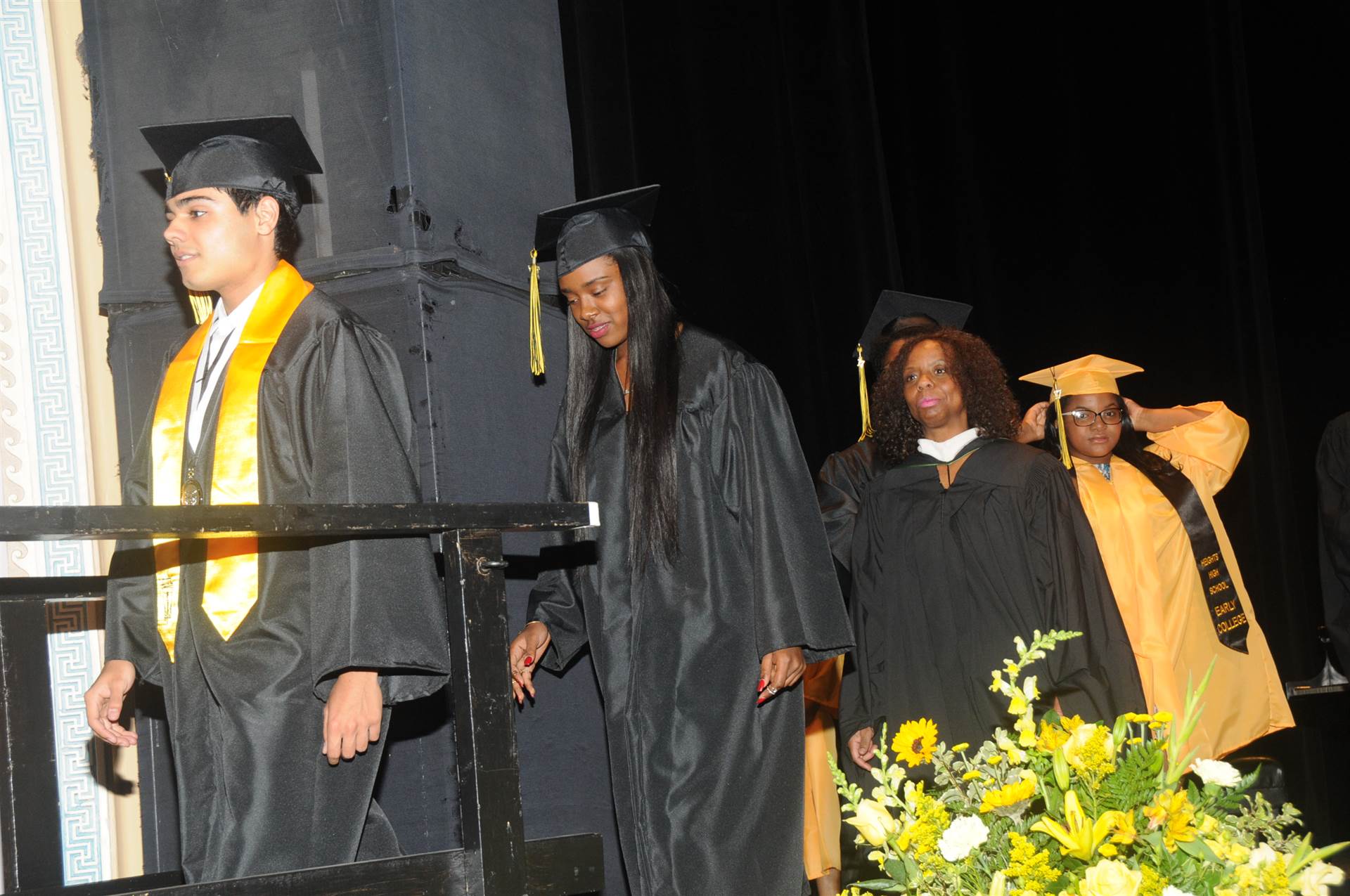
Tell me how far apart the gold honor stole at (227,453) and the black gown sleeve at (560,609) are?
0.83 meters

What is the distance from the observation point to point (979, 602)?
329cm

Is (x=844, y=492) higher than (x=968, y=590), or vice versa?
(x=844, y=492)

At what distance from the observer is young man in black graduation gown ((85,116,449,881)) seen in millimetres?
1974

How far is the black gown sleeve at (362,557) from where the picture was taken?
6.45ft

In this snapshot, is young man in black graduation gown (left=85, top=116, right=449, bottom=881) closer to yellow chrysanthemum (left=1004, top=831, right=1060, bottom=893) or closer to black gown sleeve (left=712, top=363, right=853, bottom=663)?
black gown sleeve (left=712, top=363, right=853, bottom=663)

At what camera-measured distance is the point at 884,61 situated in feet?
17.2

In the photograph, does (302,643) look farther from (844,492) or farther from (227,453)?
(844,492)

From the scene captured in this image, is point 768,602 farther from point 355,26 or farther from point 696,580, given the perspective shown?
→ point 355,26

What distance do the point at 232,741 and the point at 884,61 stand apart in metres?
4.11

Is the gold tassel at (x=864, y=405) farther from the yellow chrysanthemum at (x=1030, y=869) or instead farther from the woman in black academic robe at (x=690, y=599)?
the yellow chrysanthemum at (x=1030, y=869)

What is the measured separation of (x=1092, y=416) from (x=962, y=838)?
336cm

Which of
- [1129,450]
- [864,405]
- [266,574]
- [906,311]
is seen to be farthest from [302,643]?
[1129,450]

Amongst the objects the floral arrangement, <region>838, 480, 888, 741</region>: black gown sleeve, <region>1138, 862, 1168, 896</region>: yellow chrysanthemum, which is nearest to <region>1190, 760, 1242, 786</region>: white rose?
the floral arrangement

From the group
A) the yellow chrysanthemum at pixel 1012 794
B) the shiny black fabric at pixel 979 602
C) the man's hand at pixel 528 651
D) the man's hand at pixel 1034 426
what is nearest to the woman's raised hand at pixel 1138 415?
the man's hand at pixel 1034 426
